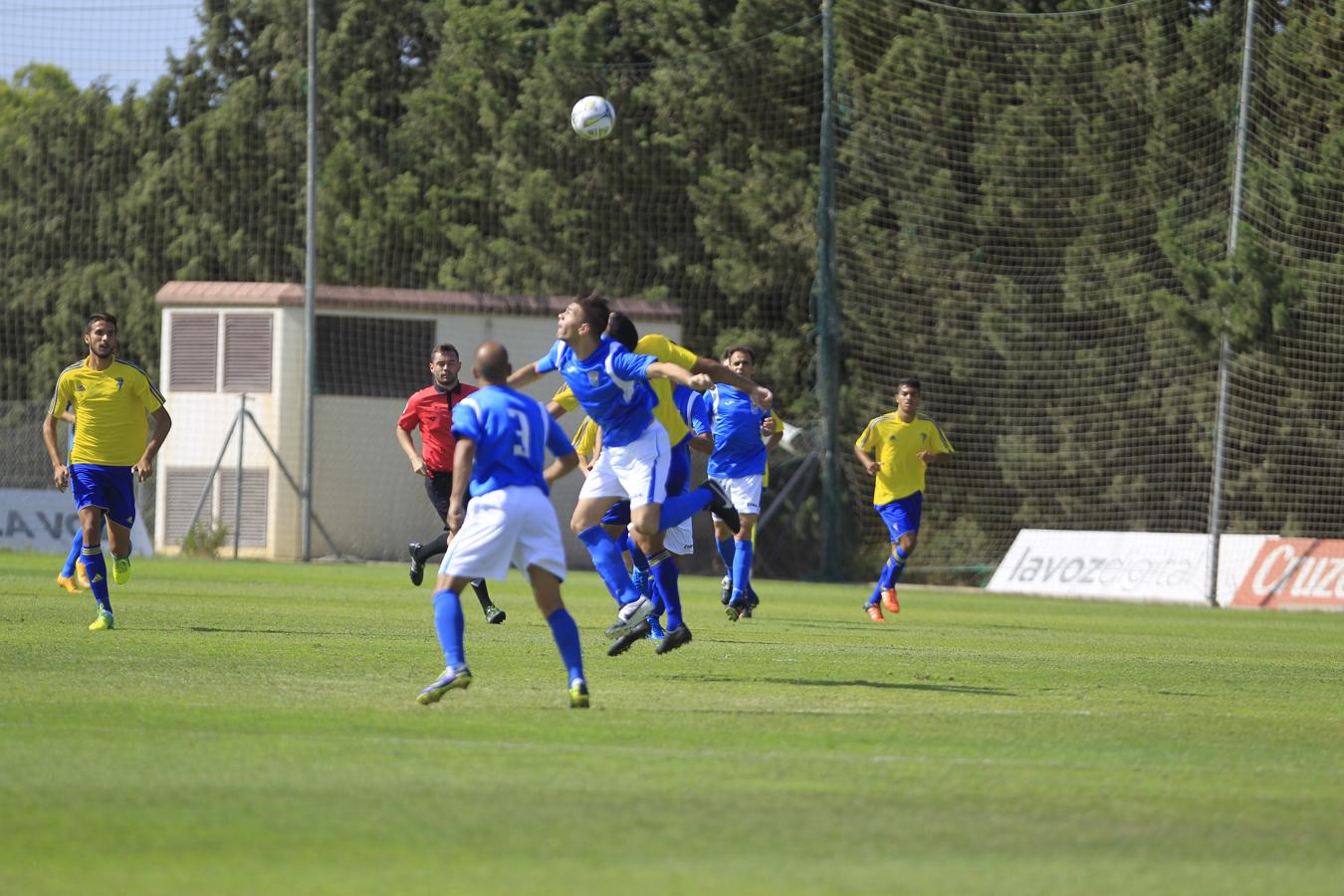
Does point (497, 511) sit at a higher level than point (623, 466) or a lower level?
higher

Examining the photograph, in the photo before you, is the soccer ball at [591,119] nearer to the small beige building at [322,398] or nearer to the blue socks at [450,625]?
the blue socks at [450,625]

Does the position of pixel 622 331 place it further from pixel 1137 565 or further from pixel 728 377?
pixel 1137 565

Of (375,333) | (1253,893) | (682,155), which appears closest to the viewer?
(1253,893)

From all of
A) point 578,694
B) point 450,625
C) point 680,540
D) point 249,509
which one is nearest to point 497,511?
point 450,625

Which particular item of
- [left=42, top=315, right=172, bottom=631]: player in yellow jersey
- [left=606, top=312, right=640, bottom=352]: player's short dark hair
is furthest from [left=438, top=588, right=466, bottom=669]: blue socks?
[left=42, top=315, right=172, bottom=631]: player in yellow jersey

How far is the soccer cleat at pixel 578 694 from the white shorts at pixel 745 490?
29.8 ft

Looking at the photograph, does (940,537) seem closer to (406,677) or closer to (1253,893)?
(406,677)

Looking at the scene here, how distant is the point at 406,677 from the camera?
11.4m

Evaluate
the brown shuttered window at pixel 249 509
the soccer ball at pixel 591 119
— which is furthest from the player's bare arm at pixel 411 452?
the brown shuttered window at pixel 249 509

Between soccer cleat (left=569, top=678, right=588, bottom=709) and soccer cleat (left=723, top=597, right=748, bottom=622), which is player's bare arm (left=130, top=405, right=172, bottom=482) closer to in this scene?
soccer cleat (left=723, top=597, right=748, bottom=622)

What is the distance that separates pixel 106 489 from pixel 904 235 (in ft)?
79.2

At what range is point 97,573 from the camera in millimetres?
14898

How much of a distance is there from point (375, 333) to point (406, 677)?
84.2ft

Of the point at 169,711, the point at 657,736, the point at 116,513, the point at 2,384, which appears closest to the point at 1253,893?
the point at 657,736
